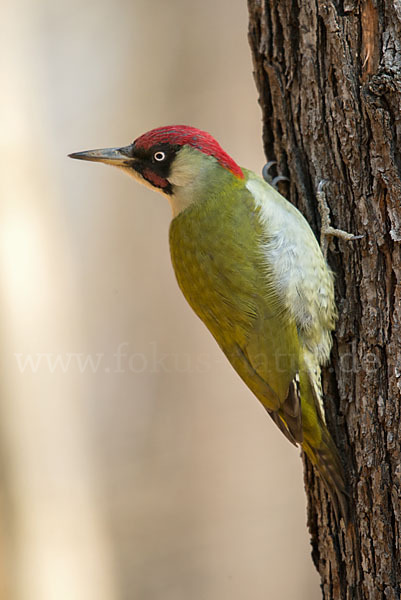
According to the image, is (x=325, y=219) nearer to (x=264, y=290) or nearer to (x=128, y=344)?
(x=264, y=290)

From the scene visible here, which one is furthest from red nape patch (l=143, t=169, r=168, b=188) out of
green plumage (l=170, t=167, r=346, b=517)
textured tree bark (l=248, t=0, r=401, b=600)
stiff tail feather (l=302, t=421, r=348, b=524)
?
stiff tail feather (l=302, t=421, r=348, b=524)

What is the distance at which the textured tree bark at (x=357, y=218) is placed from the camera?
1.94 m

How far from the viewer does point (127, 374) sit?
435 cm

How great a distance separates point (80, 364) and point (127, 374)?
33 centimetres

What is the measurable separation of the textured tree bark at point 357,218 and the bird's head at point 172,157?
355mm

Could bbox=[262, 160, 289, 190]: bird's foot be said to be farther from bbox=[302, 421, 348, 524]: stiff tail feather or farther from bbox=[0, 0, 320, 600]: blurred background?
bbox=[0, 0, 320, 600]: blurred background

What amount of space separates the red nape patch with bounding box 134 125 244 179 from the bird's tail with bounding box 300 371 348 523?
2.87 feet

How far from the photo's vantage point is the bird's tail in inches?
81.7

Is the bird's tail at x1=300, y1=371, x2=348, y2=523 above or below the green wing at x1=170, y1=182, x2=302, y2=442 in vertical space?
below

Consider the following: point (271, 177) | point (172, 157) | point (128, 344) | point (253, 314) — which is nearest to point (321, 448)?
point (253, 314)

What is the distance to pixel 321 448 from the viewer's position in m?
2.12

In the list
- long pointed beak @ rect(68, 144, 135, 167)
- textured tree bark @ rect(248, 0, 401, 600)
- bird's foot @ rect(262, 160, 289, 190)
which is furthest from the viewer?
long pointed beak @ rect(68, 144, 135, 167)

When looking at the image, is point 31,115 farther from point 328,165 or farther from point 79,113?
point 328,165

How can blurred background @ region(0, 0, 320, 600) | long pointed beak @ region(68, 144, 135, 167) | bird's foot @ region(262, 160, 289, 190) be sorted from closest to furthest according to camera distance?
bird's foot @ region(262, 160, 289, 190)
long pointed beak @ region(68, 144, 135, 167)
blurred background @ region(0, 0, 320, 600)
